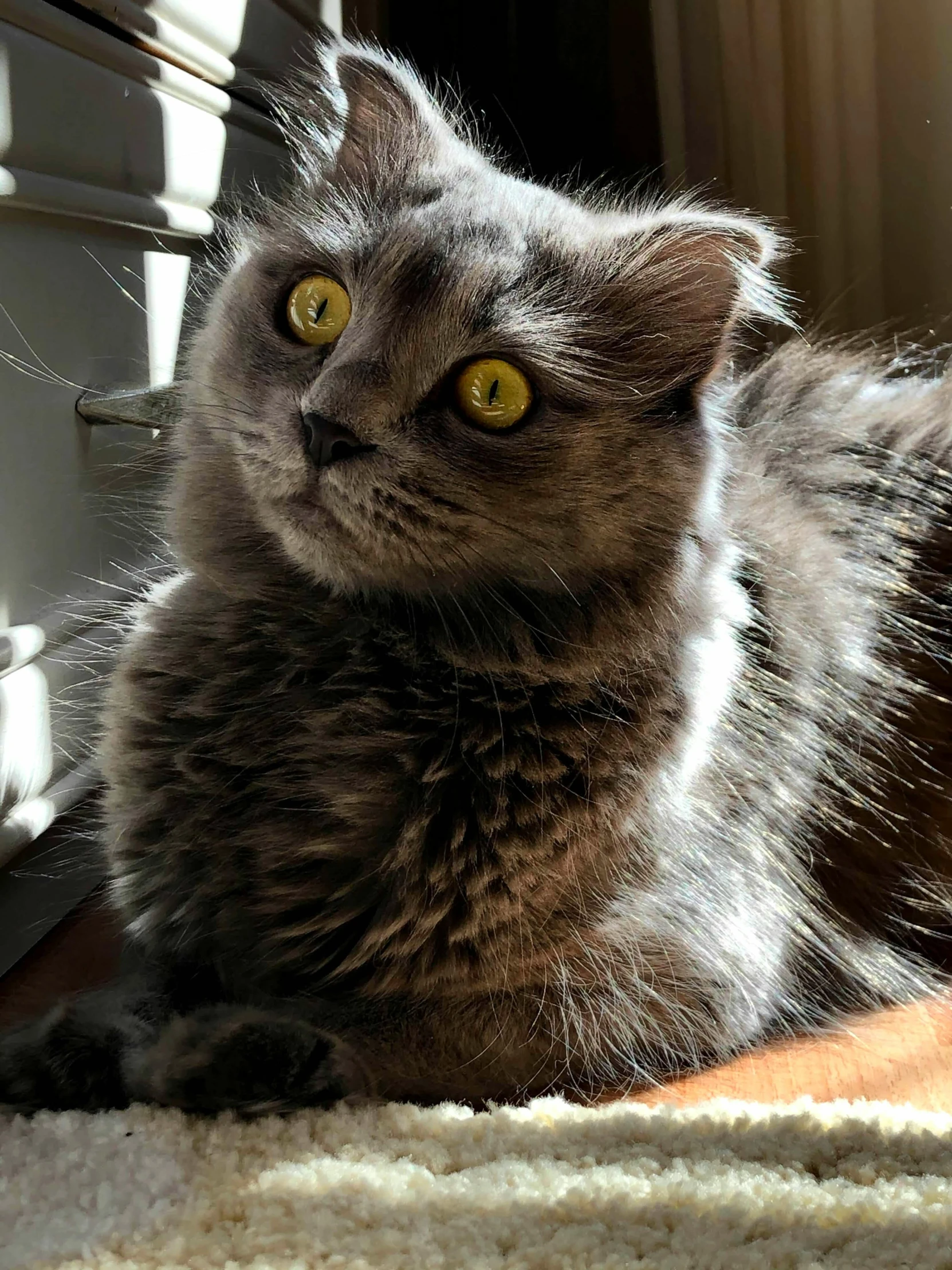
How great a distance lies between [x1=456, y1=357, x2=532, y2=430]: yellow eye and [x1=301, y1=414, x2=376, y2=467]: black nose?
0.12 metres

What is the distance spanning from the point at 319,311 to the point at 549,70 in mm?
1607

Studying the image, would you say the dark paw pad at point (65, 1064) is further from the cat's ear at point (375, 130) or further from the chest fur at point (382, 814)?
the cat's ear at point (375, 130)

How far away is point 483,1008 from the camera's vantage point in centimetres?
121

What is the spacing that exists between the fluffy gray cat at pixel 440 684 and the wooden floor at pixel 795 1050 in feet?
0.15

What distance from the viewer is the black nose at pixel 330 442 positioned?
108cm

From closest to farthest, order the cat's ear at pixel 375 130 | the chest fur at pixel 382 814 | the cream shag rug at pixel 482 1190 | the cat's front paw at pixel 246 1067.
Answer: the cream shag rug at pixel 482 1190 < the cat's front paw at pixel 246 1067 < the chest fur at pixel 382 814 < the cat's ear at pixel 375 130

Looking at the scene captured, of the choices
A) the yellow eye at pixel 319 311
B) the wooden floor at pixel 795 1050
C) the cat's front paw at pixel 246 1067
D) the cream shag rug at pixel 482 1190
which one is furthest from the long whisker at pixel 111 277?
the cream shag rug at pixel 482 1190

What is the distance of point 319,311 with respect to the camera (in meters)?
1.23

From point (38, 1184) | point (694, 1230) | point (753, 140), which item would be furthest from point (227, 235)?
point (753, 140)

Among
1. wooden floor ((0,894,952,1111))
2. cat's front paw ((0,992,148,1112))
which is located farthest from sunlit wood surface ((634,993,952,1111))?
cat's front paw ((0,992,148,1112))

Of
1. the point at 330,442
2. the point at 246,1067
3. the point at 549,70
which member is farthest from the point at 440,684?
the point at 549,70

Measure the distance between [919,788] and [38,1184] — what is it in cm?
117

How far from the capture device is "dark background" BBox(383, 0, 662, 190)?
8.30 feet

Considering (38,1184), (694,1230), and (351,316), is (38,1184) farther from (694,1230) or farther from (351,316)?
(351,316)
